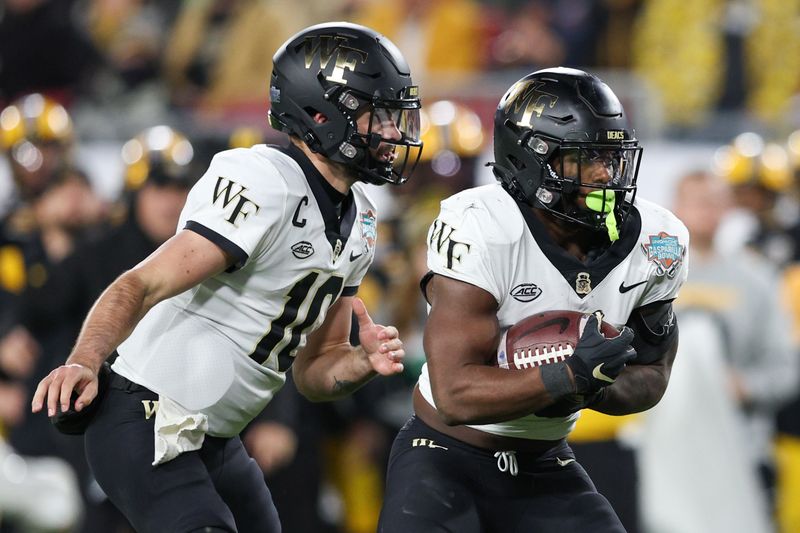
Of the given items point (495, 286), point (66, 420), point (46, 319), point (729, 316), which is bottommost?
point (46, 319)

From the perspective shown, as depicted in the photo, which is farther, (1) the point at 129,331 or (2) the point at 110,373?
(2) the point at 110,373

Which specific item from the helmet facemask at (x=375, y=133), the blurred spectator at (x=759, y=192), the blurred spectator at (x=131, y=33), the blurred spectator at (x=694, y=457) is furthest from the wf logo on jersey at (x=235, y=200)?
the blurred spectator at (x=131, y=33)

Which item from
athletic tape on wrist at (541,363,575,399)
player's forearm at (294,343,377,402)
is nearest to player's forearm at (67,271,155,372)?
player's forearm at (294,343,377,402)

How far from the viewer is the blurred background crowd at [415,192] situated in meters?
6.32

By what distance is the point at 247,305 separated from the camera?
3.89 meters

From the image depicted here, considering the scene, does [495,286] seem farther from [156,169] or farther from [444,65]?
[444,65]

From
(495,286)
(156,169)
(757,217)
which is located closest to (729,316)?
(757,217)

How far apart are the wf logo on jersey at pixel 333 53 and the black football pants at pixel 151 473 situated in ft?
3.42

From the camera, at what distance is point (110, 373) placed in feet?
13.0

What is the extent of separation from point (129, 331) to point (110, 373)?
1.41 feet

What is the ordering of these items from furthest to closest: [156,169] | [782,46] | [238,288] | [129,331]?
[782,46]
[156,169]
[238,288]
[129,331]

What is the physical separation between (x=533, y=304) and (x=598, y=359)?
0.34m

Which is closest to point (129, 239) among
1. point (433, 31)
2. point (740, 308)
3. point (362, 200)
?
point (362, 200)

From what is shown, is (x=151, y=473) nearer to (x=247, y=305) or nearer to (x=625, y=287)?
(x=247, y=305)
